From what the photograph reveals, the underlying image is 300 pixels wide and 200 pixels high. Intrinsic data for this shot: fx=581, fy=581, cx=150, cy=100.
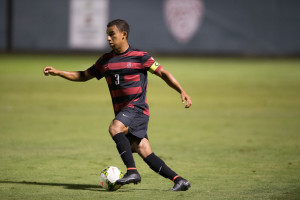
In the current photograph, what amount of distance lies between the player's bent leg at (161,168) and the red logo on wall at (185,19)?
25660 millimetres

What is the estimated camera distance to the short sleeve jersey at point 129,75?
6.11m

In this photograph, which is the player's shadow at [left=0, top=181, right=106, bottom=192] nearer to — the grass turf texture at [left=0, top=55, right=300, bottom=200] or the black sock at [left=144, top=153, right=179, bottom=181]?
the grass turf texture at [left=0, top=55, right=300, bottom=200]

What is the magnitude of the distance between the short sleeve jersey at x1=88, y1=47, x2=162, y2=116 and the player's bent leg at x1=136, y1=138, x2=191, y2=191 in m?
0.38

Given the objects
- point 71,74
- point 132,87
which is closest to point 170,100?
point 71,74

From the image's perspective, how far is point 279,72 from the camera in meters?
24.0

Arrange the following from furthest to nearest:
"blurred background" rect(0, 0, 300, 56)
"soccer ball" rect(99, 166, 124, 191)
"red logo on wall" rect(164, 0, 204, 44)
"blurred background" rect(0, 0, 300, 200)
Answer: "blurred background" rect(0, 0, 300, 56) < "red logo on wall" rect(164, 0, 204, 44) < "blurred background" rect(0, 0, 300, 200) < "soccer ball" rect(99, 166, 124, 191)

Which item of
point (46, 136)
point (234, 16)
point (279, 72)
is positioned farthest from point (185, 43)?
point (46, 136)

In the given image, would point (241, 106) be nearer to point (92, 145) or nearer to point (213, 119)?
point (213, 119)

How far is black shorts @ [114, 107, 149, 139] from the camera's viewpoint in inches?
235

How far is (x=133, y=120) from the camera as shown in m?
6.04

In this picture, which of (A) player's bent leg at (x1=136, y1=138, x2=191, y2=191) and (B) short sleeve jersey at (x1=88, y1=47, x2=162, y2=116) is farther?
(B) short sleeve jersey at (x1=88, y1=47, x2=162, y2=116)

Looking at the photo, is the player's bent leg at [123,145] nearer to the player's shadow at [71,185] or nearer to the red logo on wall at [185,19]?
the player's shadow at [71,185]

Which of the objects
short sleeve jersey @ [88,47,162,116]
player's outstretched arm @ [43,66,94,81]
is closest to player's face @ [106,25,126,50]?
short sleeve jersey @ [88,47,162,116]

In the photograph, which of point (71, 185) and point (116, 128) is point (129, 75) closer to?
point (116, 128)
